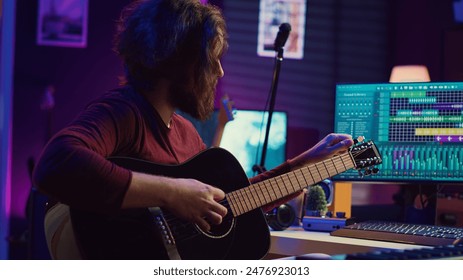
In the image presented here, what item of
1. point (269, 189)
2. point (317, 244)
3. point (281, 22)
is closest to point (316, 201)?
point (317, 244)

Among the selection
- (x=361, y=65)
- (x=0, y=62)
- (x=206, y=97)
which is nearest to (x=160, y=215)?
(x=206, y=97)

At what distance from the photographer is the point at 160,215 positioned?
1.36m

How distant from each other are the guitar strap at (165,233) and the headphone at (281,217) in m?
0.56

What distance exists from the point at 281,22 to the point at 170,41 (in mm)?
2515

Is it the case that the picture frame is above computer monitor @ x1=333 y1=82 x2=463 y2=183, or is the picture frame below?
above

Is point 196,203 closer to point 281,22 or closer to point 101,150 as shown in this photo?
point 101,150

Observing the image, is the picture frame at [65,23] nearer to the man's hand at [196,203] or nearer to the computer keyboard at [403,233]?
the computer keyboard at [403,233]

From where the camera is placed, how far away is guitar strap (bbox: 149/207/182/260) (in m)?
1.35

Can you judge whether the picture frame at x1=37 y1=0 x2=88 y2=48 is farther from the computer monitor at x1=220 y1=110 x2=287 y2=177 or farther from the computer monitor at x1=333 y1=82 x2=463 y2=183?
the computer monitor at x1=333 y1=82 x2=463 y2=183

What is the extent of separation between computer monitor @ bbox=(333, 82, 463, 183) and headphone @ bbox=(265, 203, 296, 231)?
22cm

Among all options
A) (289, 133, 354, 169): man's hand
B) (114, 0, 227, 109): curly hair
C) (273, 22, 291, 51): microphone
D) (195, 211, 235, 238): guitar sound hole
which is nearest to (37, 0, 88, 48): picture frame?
(273, 22, 291, 51): microphone

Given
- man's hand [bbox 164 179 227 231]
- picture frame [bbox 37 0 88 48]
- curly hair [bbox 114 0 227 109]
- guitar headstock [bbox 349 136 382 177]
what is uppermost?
picture frame [bbox 37 0 88 48]

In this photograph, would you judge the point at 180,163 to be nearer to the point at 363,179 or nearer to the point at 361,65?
the point at 363,179

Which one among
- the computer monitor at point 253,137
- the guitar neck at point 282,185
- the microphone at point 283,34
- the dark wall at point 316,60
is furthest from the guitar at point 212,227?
the dark wall at point 316,60
